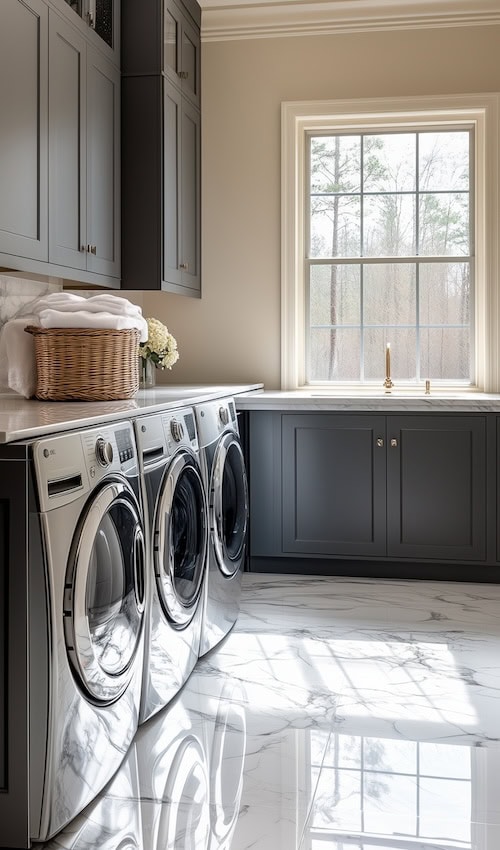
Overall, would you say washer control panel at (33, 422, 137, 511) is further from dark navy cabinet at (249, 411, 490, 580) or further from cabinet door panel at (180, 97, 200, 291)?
cabinet door panel at (180, 97, 200, 291)

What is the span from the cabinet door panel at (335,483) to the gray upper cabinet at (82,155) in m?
1.18

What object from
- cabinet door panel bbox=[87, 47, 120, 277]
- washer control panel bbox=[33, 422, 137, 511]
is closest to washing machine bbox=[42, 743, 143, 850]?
washer control panel bbox=[33, 422, 137, 511]

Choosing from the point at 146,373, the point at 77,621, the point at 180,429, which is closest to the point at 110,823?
the point at 77,621

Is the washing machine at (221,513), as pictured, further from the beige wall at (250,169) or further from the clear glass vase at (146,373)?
the beige wall at (250,169)

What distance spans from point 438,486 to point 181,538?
1.73 metres

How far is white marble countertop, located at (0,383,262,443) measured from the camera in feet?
5.97

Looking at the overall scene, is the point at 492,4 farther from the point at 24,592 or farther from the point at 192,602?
the point at 24,592

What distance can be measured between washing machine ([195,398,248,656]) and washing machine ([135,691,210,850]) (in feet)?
1.71

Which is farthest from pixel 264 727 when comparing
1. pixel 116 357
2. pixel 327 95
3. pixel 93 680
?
pixel 327 95

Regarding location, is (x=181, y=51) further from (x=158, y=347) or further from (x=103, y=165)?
(x=158, y=347)

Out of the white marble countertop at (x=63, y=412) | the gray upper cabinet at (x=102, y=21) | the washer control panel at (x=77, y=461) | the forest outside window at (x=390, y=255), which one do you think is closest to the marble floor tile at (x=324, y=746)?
the washer control panel at (x=77, y=461)

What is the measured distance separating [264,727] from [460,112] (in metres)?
3.34

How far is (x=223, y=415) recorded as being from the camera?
3.34m

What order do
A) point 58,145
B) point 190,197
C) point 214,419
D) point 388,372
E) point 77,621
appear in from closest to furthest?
point 77,621 < point 58,145 < point 214,419 < point 190,197 < point 388,372
